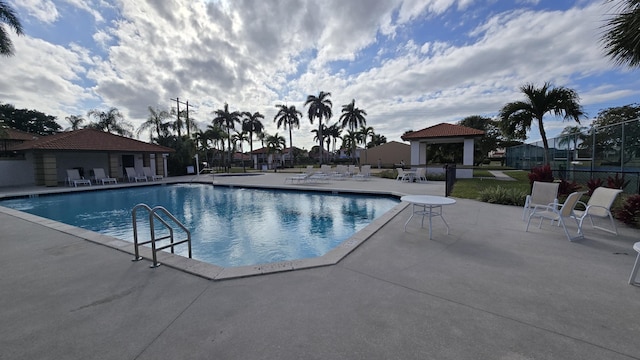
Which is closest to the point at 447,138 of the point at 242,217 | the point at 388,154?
the point at 242,217

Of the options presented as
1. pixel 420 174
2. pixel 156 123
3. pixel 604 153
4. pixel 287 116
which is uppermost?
pixel 287 116

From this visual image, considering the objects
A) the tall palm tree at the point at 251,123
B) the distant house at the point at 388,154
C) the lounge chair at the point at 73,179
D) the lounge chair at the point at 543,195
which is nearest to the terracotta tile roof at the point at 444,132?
the lounge chair at the point at 543,195

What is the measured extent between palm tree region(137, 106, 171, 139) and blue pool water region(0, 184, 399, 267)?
622 inches

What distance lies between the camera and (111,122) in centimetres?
2812

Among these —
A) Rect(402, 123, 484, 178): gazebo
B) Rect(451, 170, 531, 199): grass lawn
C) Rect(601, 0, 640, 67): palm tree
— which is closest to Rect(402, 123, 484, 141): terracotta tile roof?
Rect(402, 123, 484, 178): gazebo

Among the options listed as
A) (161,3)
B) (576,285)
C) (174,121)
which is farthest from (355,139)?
(576,285)

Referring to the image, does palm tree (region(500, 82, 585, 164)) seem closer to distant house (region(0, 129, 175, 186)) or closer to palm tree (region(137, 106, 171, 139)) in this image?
distant house (region(0, 129, 175, 186))

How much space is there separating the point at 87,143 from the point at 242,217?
1600 centimetres

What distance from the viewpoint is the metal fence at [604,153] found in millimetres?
6980

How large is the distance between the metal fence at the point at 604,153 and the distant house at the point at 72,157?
2464 cm

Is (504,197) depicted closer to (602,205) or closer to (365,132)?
(602,205)

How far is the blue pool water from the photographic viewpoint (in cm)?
587

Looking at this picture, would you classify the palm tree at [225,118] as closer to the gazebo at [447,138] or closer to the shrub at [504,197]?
the gazebo at [447,138]

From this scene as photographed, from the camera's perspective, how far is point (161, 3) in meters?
9.30
